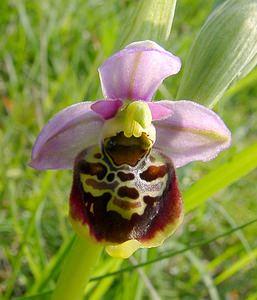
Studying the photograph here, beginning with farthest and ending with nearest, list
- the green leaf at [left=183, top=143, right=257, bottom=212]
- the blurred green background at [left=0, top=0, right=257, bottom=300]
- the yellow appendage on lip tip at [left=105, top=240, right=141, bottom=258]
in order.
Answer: the blurred green background at [left=0, top=0, right=257, bottom=300]
the green leaf at [left=183, top=143, right=257, bottom=212]
the yellow appendage on lip tip at [left=105, top=240, right=141, bottom=258]

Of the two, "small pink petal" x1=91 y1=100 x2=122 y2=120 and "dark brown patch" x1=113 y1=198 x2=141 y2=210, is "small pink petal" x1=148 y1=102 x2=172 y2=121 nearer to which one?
"small pink petal" x1=91 y1=100 x2=122 y2=120

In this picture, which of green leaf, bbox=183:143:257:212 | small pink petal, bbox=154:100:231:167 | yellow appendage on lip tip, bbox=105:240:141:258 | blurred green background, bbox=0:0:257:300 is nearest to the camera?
yellow appendage on lip tip, bbox=105:240:141:258

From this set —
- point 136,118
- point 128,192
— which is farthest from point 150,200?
point 136,118

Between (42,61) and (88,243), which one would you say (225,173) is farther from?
(42,61)

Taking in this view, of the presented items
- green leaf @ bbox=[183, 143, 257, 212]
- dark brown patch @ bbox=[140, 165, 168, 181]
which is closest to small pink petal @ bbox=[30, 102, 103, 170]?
dark brown patch @ bbox=[140, 165, 168, 181]

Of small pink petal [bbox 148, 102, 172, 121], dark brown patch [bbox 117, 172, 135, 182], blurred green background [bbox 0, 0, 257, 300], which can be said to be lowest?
blurred green background [bbox 0, 0, 257, 300]

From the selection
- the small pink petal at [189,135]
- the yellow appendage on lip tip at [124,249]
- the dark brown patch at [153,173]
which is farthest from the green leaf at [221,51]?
the yellow appendage on lip tip at [124,249]
